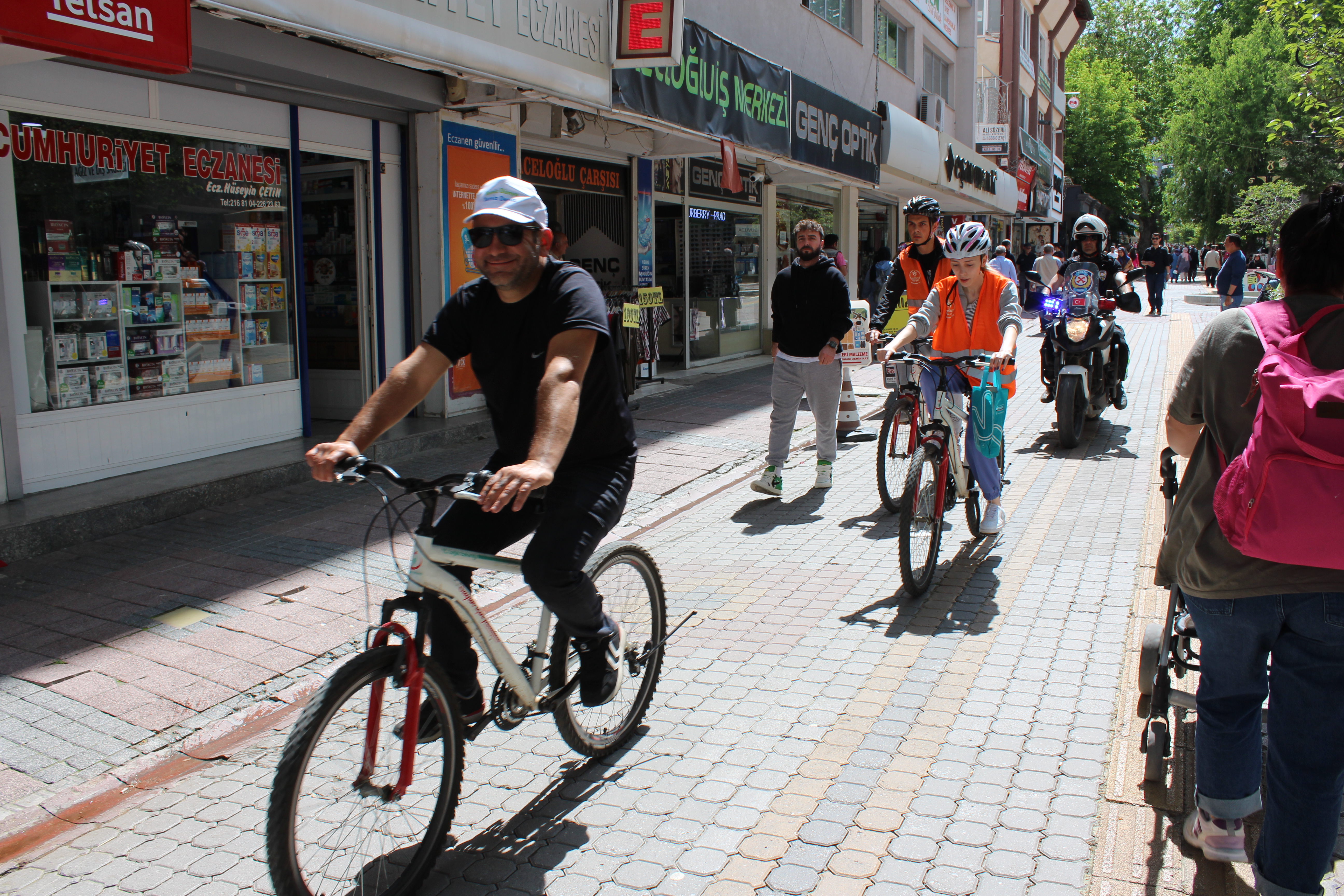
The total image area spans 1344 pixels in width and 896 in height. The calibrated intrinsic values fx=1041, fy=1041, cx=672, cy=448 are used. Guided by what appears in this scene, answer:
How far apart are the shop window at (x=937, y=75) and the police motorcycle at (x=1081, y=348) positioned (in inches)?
674

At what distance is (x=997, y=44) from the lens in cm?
3459

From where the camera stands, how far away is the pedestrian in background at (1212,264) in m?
34.4

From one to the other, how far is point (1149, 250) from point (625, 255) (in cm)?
1852

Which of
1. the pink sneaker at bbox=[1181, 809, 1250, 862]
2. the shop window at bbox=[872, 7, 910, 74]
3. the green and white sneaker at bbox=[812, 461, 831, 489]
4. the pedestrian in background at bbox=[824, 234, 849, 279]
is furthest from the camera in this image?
the shop window at bbox=[872, 7, 910, 74]

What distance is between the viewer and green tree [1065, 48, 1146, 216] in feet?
182

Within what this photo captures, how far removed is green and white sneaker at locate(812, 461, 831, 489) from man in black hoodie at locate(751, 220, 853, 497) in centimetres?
29

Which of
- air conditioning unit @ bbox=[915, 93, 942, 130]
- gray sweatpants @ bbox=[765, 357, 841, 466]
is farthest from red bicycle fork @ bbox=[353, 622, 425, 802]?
air conditioning unit @ bbox=[915, 93, 942, 130]

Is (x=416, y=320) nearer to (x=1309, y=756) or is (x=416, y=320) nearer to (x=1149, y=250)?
(x=1309, y=756)

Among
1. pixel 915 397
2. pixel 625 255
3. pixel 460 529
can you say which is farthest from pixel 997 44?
pixel 460 529

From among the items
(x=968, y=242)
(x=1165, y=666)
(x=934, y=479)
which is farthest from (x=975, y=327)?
(x=1165, y=666)

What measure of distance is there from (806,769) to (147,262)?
239 inches

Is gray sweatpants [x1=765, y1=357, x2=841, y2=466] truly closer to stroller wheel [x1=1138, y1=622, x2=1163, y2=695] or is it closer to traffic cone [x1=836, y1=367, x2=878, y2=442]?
traffic cone [x1=836, y1=367, x2=878, y2=442]

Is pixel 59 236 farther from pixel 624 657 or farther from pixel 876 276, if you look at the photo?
pixel 876 276

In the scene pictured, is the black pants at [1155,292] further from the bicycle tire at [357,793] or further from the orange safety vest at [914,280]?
the bicycle tire at [357,793]
